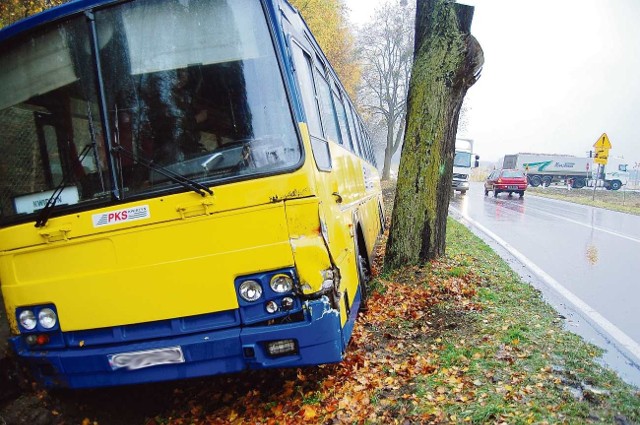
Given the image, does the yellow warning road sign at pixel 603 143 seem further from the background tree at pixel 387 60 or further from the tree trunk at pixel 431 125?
the tree trunk at pixel 431 125

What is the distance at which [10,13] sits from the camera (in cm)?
962

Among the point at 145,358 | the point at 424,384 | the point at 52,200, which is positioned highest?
the point at 52,200

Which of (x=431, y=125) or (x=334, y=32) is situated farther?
(x=334, y=32)

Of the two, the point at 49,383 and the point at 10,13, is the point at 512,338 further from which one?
the point at 10,13

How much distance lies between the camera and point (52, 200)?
318 centimetres

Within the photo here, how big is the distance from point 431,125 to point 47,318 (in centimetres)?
527

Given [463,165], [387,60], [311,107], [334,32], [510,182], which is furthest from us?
[387,60]

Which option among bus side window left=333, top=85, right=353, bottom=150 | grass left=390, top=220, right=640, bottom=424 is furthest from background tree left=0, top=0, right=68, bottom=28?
grass left=390, top=220, right=640, bottom=424

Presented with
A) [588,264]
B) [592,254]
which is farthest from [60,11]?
[592,254]

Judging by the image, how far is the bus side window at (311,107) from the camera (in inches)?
130

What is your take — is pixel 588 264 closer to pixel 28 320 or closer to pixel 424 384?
pixel 424 384

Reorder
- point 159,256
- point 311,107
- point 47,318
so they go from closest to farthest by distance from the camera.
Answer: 1. point 159,256
2. point 47,318
3. point 311,107

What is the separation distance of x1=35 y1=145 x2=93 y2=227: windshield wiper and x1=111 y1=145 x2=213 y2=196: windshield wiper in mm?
248

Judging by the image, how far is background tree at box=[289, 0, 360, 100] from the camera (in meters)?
22.8
